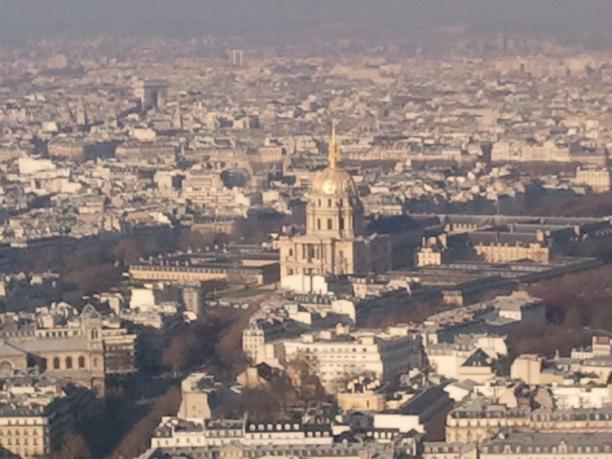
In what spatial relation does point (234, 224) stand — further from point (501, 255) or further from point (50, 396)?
point (50, 396)

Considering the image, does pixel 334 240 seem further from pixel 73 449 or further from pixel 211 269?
pixel 73 449

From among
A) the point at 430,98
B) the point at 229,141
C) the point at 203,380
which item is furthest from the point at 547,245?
the point at 430,98

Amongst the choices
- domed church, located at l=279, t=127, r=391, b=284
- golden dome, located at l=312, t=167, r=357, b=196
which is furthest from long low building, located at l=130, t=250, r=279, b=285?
golden dome, located at l=312, t=167, r=357, b=196

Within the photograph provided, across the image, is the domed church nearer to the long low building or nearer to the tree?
the long low building

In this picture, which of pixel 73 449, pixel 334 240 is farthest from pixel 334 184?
pixel 73 449

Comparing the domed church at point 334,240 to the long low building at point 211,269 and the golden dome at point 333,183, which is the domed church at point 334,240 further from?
the long low building at point 211,269

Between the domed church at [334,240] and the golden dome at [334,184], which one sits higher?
the golden dome at [334,184]

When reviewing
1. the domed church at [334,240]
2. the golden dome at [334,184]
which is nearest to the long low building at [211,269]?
the domed church at [334,240]

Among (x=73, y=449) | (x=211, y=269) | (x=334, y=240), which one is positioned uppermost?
(x=73, y=449)
